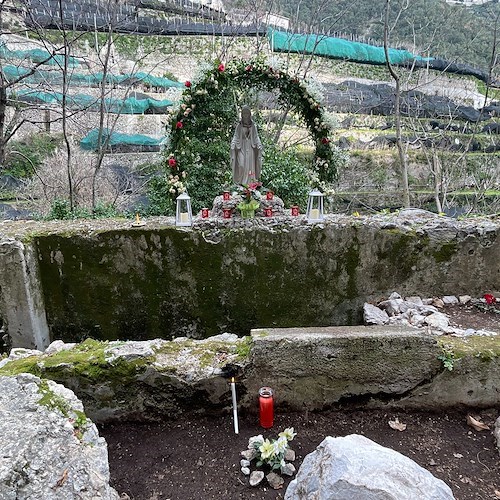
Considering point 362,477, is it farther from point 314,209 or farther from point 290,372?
point 314,209

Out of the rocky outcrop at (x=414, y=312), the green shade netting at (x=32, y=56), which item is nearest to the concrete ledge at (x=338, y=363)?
the rocky outcrop at (x=414, y=312)

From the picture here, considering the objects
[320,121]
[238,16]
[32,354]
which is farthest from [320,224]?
[238,16]

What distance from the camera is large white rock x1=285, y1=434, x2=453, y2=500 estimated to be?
205 centimetres

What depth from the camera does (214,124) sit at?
30.8 ft

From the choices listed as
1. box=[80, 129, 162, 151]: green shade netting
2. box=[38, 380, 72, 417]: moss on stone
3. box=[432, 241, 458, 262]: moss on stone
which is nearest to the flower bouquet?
box=[38, 380, 72, 417]: moss on stone

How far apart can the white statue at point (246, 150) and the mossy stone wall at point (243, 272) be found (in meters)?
1.23

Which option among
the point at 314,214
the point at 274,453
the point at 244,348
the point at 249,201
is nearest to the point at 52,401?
the point at 274,453

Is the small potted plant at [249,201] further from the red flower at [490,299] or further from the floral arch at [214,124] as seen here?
the red flower at [490,299]

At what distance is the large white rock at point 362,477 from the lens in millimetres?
2047

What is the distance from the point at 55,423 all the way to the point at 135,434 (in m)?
1.44

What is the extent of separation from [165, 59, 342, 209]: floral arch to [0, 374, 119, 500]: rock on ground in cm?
524

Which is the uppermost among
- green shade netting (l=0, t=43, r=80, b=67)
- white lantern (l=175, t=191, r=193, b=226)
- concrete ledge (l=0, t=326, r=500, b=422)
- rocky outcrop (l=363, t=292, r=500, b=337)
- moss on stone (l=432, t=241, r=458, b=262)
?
green shade netting (l=0, t=43, r=80, b=67)

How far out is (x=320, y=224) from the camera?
18.8 ft

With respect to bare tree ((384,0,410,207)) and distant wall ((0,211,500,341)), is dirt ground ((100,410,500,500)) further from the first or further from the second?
bare tree ((384,0,410,207))
